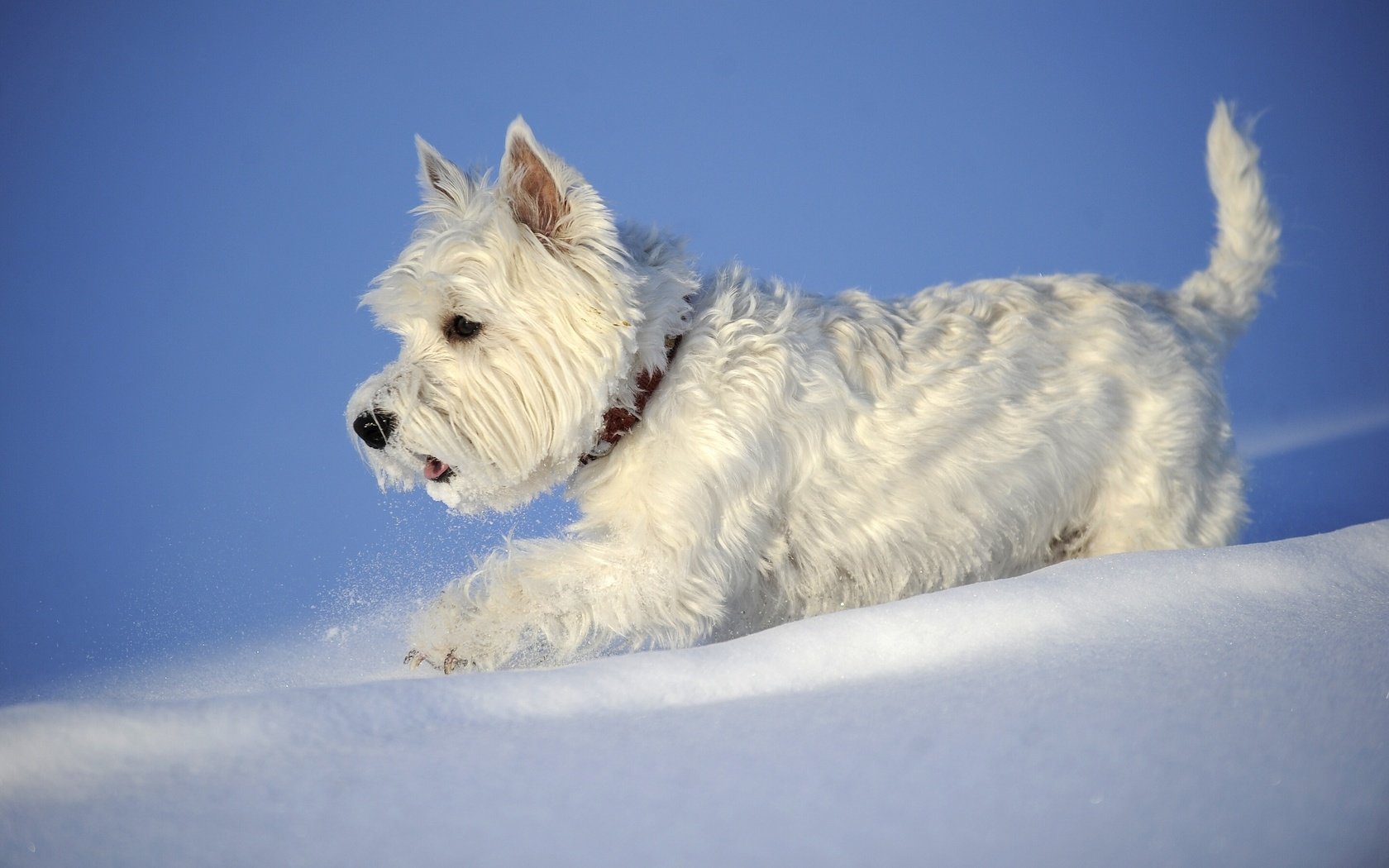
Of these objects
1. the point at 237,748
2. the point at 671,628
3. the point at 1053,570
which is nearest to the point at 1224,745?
the point at 1053,570

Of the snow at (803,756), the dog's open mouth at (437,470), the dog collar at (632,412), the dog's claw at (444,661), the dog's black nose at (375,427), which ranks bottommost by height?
the snow at (803,756)

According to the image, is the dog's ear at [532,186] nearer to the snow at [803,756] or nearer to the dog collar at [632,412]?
the dog collar at [632,412]

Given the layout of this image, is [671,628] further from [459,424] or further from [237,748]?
[237,748]

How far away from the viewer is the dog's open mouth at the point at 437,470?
3.39 metres

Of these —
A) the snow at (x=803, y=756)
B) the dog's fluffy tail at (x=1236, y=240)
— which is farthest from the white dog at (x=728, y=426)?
the snow at (x=803, y=756)

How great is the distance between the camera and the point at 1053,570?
10.3ft

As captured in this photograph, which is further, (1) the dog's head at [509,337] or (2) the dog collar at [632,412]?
(2) the dog collar at [632,412]

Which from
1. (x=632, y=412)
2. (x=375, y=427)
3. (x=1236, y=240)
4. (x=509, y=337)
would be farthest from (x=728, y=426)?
(x=1236, y=240)

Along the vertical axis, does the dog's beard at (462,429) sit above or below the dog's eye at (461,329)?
below

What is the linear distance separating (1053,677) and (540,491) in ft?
6.39

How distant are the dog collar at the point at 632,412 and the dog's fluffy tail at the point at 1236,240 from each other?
2389mm

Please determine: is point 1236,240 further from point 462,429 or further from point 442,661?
point 442,661

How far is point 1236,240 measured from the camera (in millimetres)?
4426

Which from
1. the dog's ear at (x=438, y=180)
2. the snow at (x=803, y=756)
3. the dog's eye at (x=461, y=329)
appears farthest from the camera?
the dog's ear at (x=438, y=180)
